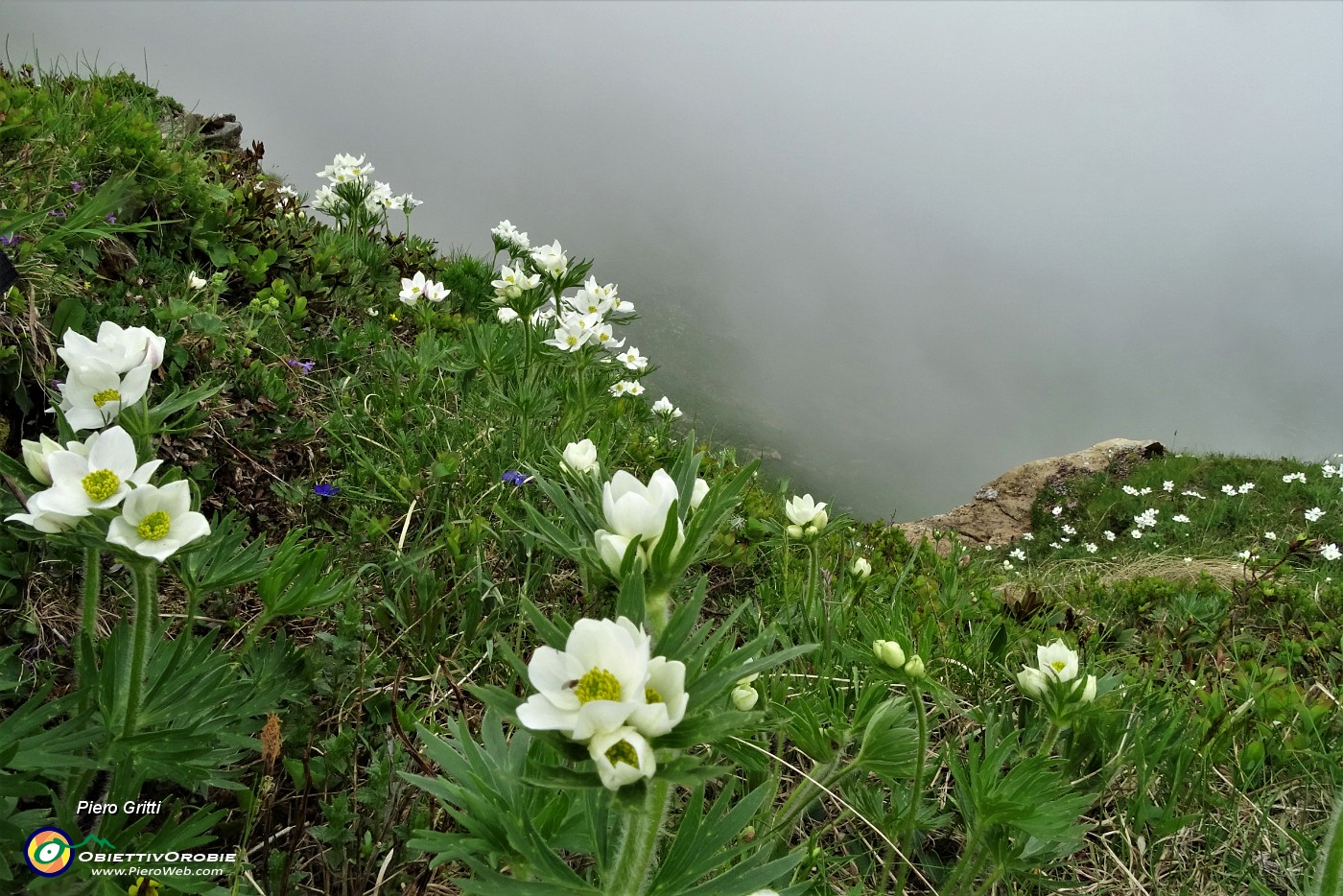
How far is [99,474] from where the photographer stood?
1299mm

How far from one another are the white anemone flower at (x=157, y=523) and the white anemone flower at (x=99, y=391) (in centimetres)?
31

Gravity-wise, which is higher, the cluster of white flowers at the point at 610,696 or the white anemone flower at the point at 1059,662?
the white anemone flower at the point at 1059,662

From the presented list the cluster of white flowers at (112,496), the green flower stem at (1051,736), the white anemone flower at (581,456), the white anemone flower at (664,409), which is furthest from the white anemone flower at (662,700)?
the white anemone flower at (664,409)

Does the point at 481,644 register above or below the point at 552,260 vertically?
below

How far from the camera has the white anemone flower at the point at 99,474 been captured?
1.27 meters

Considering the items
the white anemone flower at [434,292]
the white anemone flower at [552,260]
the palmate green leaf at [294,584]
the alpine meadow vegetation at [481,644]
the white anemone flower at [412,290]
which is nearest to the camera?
the alpine meadow vegetation at [481,644]

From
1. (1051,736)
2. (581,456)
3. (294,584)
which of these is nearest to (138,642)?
(294,584)

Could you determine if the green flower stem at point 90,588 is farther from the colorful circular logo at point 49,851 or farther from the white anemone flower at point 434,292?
the white anemone flower at point 434,292

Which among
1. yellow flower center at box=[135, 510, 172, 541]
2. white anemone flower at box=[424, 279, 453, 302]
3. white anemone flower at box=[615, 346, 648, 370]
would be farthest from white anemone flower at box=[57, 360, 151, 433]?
white anemone flower at box=[615, 346, 648, 370]

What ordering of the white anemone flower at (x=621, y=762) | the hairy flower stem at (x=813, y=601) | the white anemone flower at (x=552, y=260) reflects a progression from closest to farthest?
the white anemone flower at (x=621, y=762) → the hairy flower stem at (x=813, y=601) → the white anemone flower at (x=552, y=260)

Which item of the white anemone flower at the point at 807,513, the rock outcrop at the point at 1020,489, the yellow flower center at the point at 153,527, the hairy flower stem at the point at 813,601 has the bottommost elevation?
the yellow flower center at the point at 153,527

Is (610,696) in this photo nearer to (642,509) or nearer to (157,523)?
(642,509)

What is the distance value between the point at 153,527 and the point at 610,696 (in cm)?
93

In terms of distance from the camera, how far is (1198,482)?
13203mm
